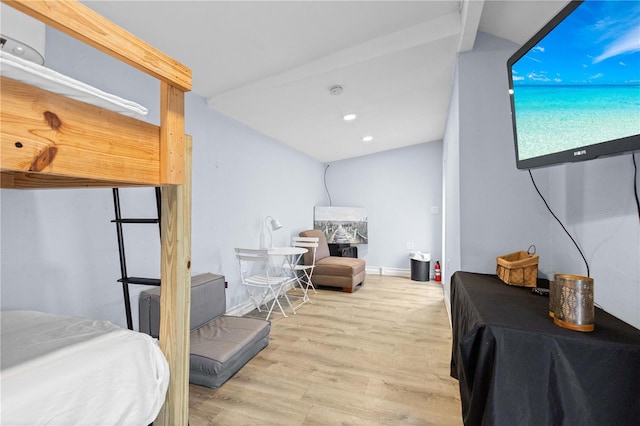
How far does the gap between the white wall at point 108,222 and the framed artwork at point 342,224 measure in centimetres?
194

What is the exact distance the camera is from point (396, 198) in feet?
18.7

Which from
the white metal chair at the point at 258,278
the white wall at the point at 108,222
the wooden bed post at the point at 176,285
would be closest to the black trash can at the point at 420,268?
the white metal chair at the point at 258,278

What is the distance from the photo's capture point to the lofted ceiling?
5.71 feet

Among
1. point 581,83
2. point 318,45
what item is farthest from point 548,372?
point 318,45

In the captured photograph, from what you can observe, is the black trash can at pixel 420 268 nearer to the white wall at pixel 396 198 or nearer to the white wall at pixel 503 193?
the white wall at pixel 396 198

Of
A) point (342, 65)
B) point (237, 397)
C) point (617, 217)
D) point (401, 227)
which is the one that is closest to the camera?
point (617, 217)

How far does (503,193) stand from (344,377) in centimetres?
177

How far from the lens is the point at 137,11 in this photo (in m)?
1.62

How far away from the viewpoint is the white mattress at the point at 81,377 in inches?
24.3

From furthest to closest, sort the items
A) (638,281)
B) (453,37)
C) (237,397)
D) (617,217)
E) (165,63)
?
(453,37) < (237,397) < (617,217) < (638,281) < (165,63)

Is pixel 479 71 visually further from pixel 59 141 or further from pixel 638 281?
pixel 59 141

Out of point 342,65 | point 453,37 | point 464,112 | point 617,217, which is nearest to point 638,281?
point 617,217

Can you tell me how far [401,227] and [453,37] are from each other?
153 inches

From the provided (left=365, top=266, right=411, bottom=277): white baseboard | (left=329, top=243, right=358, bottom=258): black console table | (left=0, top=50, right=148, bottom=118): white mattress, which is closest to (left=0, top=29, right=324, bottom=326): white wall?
(left=0, top=50, right=148, bottom=118): white mattress
